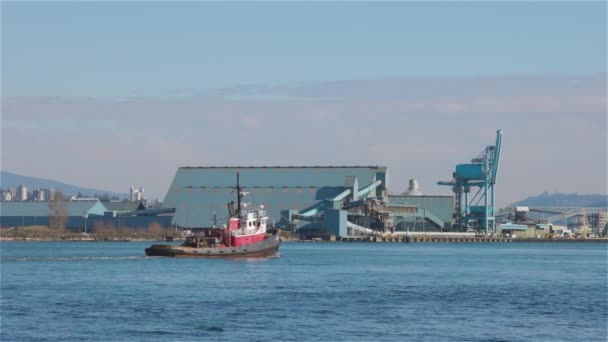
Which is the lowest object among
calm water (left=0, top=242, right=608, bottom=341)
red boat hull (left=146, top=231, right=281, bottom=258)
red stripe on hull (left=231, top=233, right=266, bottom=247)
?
calm water (left=0, top=242, right=608, bottom=341)

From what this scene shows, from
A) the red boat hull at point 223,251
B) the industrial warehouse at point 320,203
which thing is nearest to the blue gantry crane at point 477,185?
the industrial warehouse at point 320,203

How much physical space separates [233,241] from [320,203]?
92.2 metres

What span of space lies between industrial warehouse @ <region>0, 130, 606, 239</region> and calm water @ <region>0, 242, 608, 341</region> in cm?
9745

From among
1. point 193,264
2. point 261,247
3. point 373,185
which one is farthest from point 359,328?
point 373,185

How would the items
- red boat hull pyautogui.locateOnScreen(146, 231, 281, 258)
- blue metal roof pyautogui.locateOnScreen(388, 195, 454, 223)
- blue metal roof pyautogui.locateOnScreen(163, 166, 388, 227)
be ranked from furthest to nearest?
blue metal roof pyautogui.locateOnScreen(388, 195, 454, 223)
blue metal roof pyautogui.locateOnScreen(163, 166, 388, 227)
red boat hull pyautogui.locateOnScreen(146, 231, 281, 258)

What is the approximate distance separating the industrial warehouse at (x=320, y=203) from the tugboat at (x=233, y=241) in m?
83.2

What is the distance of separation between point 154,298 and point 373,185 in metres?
134

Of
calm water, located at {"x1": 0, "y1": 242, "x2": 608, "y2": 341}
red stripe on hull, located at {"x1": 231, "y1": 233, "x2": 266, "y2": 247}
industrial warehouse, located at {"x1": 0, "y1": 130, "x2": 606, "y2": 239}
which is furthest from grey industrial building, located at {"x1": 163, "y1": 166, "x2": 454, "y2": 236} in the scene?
calm water, located at {"x1": 0, "y1": 242, "x2": 608, "y2": 341}

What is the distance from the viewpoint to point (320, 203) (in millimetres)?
182625

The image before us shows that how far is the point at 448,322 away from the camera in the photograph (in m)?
45.8

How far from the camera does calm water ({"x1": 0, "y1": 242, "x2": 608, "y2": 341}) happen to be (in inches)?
1667

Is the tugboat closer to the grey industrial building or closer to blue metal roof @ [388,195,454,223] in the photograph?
the grey industrial building

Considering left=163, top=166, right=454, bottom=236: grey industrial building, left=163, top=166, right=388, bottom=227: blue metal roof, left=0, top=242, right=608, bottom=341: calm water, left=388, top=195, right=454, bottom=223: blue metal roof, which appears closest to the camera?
left=0, top=242, right=608, bottom=341: calm water

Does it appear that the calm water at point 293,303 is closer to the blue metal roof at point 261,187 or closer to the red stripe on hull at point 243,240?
the red stripe on hull at point 243,240
